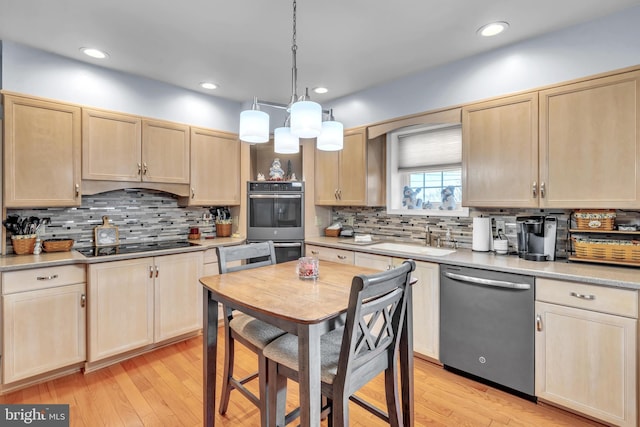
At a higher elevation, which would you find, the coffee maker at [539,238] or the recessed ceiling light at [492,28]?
the recessed ceiling light at [492,28]

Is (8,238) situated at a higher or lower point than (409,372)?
higher

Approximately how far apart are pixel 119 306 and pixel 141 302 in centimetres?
17

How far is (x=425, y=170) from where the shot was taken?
3.30 metres

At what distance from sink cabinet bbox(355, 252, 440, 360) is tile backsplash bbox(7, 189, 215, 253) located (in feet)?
7.88

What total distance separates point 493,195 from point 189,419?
265 centimetres

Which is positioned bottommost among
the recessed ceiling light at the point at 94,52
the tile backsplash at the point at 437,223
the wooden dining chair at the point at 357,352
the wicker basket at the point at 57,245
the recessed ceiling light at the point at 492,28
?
the wooden dining chair at the point at 357,352

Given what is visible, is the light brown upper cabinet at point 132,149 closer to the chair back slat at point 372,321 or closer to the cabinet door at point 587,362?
the chair back slat at point 372,321

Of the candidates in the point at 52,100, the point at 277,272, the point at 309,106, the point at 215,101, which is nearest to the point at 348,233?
the point at 277,272

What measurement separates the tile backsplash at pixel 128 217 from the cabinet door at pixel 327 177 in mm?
1369

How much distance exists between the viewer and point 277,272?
6.45 feet

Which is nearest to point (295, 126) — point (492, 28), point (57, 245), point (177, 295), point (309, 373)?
point (309, 373)

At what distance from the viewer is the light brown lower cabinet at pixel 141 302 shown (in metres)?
2.50

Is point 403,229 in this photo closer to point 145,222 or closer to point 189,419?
point 189,419

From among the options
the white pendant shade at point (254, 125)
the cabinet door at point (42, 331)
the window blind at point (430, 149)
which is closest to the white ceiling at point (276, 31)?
the window blind at point (430, 149)
